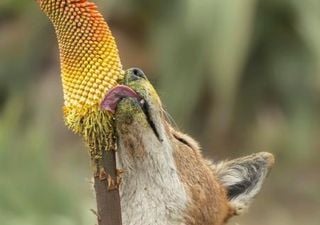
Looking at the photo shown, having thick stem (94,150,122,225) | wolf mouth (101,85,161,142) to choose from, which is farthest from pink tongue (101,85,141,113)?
thick stem (94,150,122,225)

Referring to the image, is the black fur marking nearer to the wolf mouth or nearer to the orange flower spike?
the wolf mouth

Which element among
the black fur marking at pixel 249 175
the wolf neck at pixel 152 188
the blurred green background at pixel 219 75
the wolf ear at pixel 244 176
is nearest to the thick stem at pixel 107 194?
the wolf neck at pixel 152 188

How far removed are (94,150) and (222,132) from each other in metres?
10.4

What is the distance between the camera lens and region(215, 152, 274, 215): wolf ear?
515 centimetres

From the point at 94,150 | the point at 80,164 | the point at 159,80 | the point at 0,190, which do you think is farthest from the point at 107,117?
the point at 159,80

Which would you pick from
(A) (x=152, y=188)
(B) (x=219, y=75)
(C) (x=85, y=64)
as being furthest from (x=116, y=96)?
(B) (x=219, y=75)

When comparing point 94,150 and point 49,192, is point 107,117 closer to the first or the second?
point 94,150

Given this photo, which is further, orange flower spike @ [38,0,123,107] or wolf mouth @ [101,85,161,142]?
wolf mouth @ [101,85,161,142]

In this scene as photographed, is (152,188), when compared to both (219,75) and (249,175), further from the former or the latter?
(219,75)

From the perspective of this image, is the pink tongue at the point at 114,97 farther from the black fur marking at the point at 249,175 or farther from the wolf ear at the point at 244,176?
the black fur marking at the point at 249,175

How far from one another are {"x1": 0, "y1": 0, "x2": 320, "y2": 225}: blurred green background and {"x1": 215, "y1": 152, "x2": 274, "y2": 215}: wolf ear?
609cm

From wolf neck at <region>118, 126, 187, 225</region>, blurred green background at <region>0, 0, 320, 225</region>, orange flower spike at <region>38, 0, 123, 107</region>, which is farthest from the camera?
blurred green background at <region>0, 0, 320, 225</region>

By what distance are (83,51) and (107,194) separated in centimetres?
31

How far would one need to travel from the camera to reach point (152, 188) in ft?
13.4
